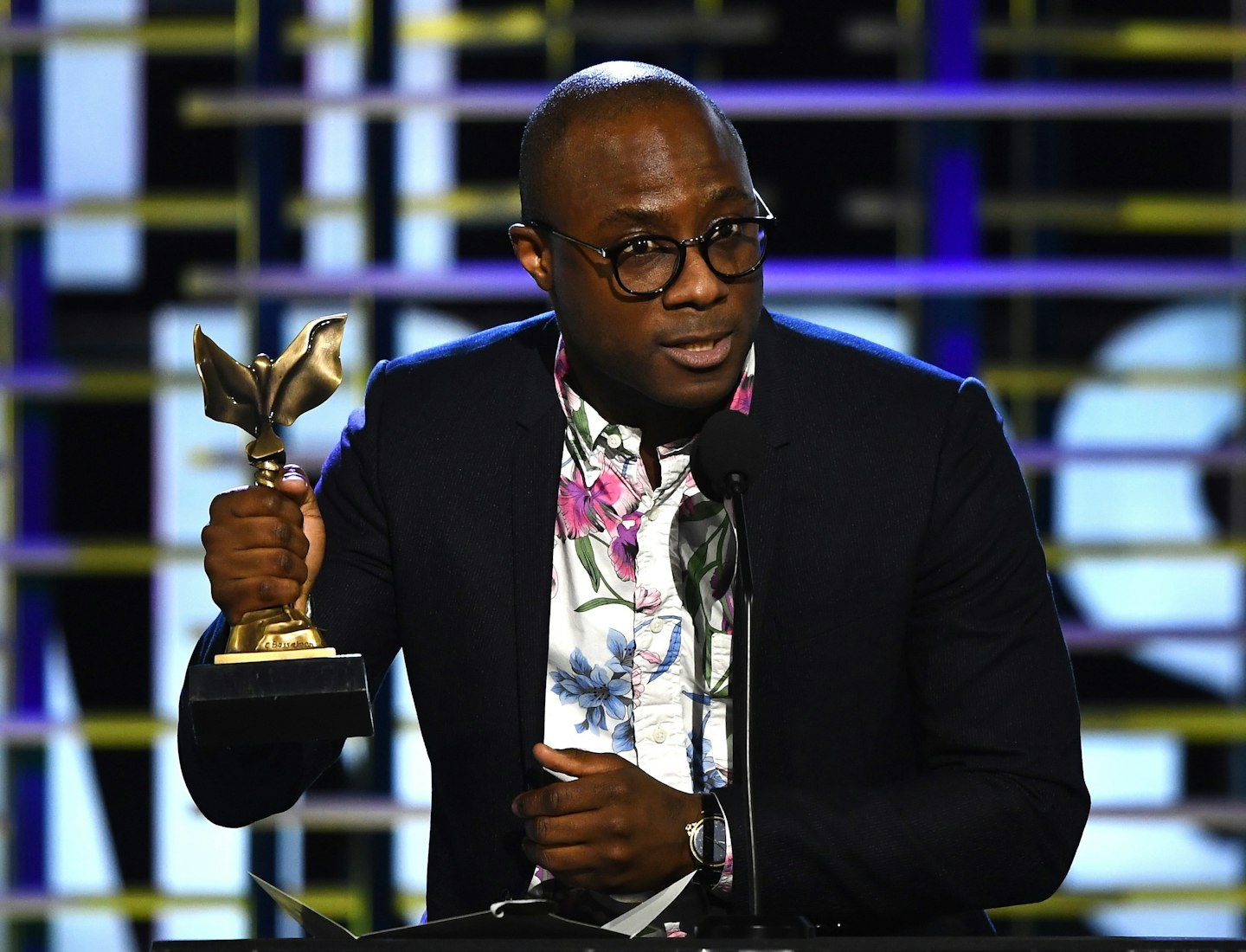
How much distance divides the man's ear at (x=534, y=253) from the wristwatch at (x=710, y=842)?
72 centimetres

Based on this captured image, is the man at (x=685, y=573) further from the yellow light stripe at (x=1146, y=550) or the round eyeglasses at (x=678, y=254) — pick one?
the yellow light stripe at (x=1146, y=550)

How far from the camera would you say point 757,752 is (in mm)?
1917

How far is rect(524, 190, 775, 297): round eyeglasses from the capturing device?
1.80m

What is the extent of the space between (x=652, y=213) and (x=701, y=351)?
0.55 ft

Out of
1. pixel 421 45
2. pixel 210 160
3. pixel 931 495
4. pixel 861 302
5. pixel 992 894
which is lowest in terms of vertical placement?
pixel 992 894

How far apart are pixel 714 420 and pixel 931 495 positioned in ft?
1.77

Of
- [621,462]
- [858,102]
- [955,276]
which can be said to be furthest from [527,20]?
[621,462]

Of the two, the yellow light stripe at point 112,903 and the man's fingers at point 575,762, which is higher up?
the man's fingers at point 575,762

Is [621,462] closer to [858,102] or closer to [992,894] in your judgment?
[992,894]

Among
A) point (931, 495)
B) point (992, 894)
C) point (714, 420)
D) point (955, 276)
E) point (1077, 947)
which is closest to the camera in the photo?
point (1077, 947)

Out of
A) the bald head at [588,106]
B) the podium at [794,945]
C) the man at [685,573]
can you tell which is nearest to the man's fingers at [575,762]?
the man at [685,573]

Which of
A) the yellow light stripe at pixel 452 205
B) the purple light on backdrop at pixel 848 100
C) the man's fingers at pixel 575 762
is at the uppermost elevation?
the purple light on backdrop at pixel 848 100

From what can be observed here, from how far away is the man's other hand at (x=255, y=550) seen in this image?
1634mm

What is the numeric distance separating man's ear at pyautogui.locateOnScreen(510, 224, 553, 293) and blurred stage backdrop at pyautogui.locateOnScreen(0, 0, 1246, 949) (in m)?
1.32
